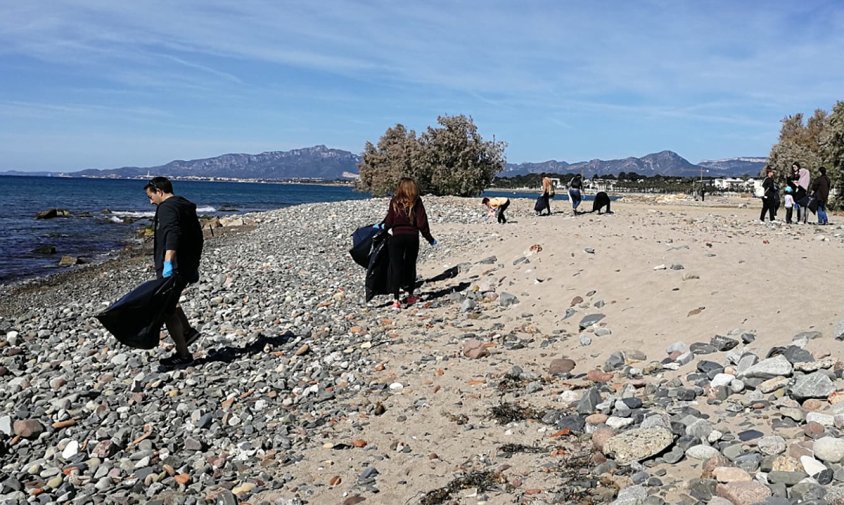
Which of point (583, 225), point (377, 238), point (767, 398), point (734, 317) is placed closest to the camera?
point (767, 398)

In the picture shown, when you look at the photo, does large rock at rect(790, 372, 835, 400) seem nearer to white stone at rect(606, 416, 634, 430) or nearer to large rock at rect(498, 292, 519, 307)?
white stone at rect(606, 416, 634, 430)

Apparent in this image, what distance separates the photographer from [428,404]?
21.5ft

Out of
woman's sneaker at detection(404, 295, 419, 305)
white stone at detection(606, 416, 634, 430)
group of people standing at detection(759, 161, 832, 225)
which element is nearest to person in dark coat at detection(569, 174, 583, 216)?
group of people standing at detection(759, 161, 832, 225)

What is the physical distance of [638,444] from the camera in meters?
4.70

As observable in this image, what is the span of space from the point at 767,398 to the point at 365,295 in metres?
7.29

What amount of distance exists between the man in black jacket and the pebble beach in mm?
453

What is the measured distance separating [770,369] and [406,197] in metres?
6.04

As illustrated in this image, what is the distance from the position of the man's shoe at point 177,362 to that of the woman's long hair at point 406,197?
384 centimetres

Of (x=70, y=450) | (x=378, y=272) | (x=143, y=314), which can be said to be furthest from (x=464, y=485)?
(x=378, y=272)

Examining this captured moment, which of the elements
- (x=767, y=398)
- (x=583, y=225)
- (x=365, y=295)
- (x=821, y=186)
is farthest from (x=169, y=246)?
(x=821, y=186)

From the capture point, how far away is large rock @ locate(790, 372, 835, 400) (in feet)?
16.6

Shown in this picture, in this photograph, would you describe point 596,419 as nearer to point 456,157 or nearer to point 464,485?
point 464,485

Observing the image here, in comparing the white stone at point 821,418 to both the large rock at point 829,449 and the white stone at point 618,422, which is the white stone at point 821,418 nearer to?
the large rock at point 829,449

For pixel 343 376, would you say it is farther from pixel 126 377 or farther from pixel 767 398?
pixel 767 398
